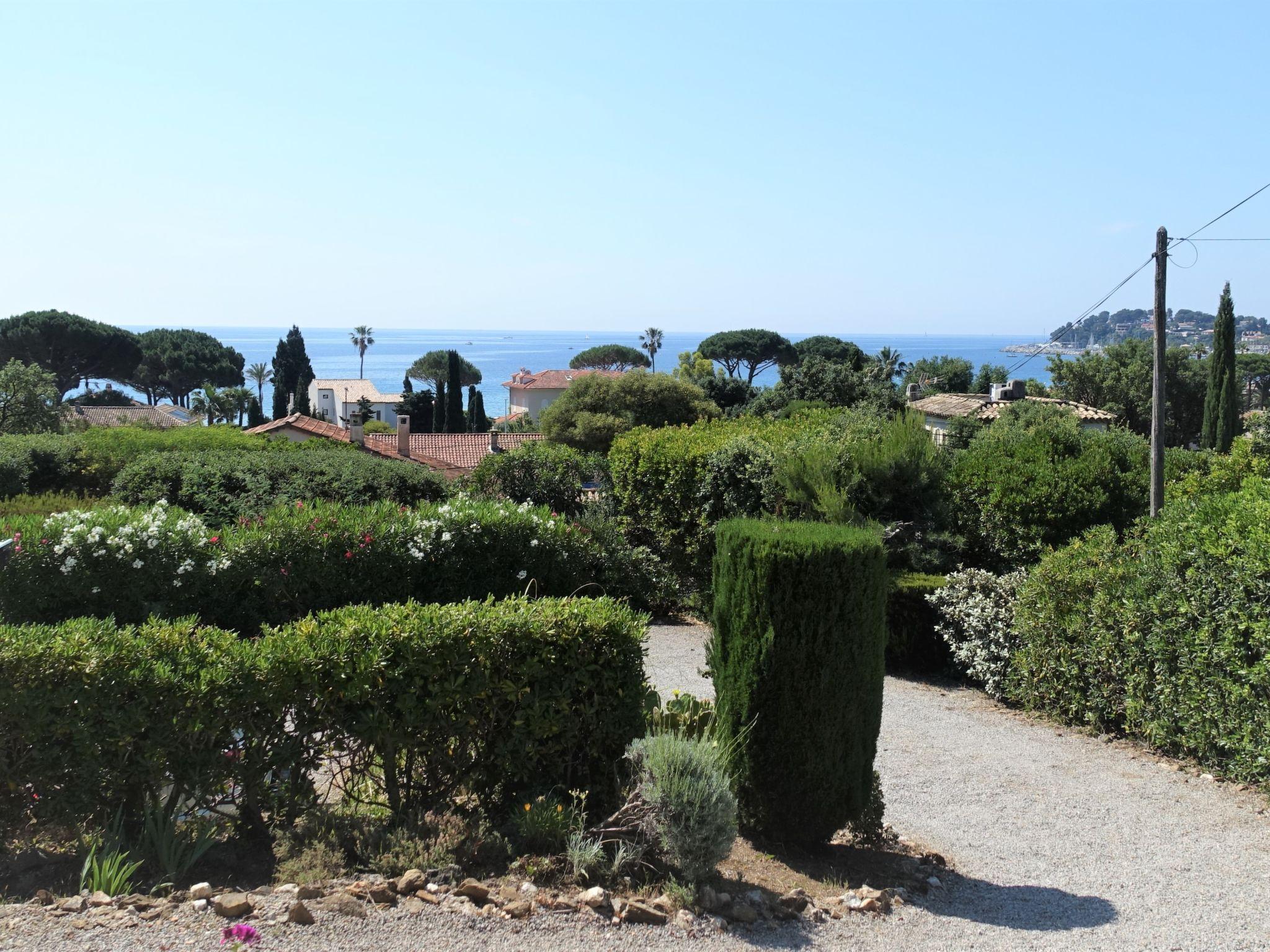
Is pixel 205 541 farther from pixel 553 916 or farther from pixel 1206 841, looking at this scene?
pixel 1206 841

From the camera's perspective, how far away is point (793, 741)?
190 inches

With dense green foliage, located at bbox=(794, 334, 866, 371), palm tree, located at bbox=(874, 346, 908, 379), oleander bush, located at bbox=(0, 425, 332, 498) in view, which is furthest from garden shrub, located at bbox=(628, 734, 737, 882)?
dense green foliage, located at bbox=(794, 334, 866, 371)

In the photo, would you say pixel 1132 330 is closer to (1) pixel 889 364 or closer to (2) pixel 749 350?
(1) pixel 889 364

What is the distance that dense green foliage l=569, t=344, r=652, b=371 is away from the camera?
105 meters

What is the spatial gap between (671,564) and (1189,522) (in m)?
7.60

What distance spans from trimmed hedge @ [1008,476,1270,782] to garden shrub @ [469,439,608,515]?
7.30 meters

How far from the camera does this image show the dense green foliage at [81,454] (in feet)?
51.1

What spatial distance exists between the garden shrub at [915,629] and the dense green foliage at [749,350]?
3388 inches

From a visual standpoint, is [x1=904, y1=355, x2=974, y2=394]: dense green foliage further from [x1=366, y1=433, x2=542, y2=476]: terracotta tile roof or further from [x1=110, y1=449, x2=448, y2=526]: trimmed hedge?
[x1=110, y1=449, x2=448, y2=526]: trimmed hedge

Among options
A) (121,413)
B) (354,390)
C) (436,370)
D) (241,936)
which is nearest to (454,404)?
(121,413)

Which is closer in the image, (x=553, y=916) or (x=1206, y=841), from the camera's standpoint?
(x=553, y=916)

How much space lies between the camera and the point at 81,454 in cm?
1659

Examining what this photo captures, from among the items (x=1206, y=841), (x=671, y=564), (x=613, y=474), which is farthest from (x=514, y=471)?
(x=1206, y=841)

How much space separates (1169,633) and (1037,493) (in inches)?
160
